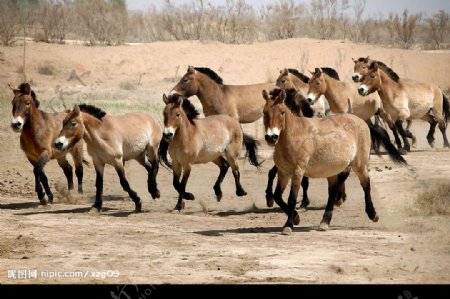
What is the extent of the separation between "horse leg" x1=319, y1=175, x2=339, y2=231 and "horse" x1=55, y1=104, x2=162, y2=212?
325 cm

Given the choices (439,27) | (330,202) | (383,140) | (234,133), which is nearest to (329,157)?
(330,202)

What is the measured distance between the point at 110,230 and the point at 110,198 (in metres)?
4.54

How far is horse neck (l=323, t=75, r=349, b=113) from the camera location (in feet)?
67.9

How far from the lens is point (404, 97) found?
2258 centimetres

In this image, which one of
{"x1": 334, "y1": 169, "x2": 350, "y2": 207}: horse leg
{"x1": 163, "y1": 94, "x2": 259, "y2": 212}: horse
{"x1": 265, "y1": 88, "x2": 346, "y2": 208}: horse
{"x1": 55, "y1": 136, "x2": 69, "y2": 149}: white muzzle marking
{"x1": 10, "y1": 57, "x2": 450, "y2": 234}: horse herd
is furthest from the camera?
{"x1": 163, "y1": 94, "x2": 259, "y2": 212}: horse

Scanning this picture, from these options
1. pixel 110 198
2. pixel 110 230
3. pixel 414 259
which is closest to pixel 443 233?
pixel 414 259

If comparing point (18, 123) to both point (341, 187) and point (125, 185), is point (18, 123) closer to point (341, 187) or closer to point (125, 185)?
point (125, 185)

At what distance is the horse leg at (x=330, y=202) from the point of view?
13060 millimetres

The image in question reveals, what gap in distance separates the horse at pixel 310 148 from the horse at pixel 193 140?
225 cm

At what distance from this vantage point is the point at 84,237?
12188 mm

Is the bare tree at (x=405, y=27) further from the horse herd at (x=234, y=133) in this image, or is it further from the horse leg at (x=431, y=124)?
the horse herd at (x=234, y=133)

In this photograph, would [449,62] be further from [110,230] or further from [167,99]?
[110,230]

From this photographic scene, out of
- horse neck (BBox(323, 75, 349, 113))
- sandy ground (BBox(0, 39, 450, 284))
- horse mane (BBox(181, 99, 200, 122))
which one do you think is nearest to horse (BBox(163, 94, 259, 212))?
horse mane (BBox(181, 99, 200, 122))

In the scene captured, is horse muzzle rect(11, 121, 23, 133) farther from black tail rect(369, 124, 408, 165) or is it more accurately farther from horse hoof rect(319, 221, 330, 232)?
black tail rect(369, 124, 408, 165)
